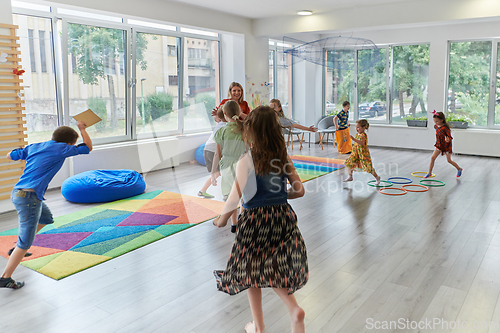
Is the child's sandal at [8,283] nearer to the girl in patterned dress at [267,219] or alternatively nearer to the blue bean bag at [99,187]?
the girl in patterned dress at [267,219]

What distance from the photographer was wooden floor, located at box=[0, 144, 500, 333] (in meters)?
2.71

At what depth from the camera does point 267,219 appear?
217 cm

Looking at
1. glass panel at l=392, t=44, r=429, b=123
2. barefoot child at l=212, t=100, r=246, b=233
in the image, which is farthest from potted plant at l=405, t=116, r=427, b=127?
barefoot child at l=212, t=100, r=246, b=233

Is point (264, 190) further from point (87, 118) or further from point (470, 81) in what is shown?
point (470, 81)

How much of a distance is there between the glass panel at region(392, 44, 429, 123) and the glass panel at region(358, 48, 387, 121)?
30cm

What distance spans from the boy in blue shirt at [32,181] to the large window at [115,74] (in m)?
3.76

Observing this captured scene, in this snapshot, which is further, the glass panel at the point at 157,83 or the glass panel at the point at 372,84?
the glass panel at the point at 372,84

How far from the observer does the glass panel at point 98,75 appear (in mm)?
6973

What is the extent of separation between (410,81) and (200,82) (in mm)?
5464

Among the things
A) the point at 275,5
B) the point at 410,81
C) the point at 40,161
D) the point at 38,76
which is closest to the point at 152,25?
the point at 275,5

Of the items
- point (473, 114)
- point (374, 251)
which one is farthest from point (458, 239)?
point (473, 114)

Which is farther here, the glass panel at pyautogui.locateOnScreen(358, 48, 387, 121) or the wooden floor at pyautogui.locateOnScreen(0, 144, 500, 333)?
the glass panel at pyautogui.locateOnScreen(358, 48, 387, 121)

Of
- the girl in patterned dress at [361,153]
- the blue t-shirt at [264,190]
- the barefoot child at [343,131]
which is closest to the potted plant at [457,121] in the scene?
the barefoot child at [343,131]

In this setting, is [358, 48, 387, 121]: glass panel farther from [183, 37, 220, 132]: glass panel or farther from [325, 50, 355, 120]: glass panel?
[183, 37, 220, 132]: glass panel
